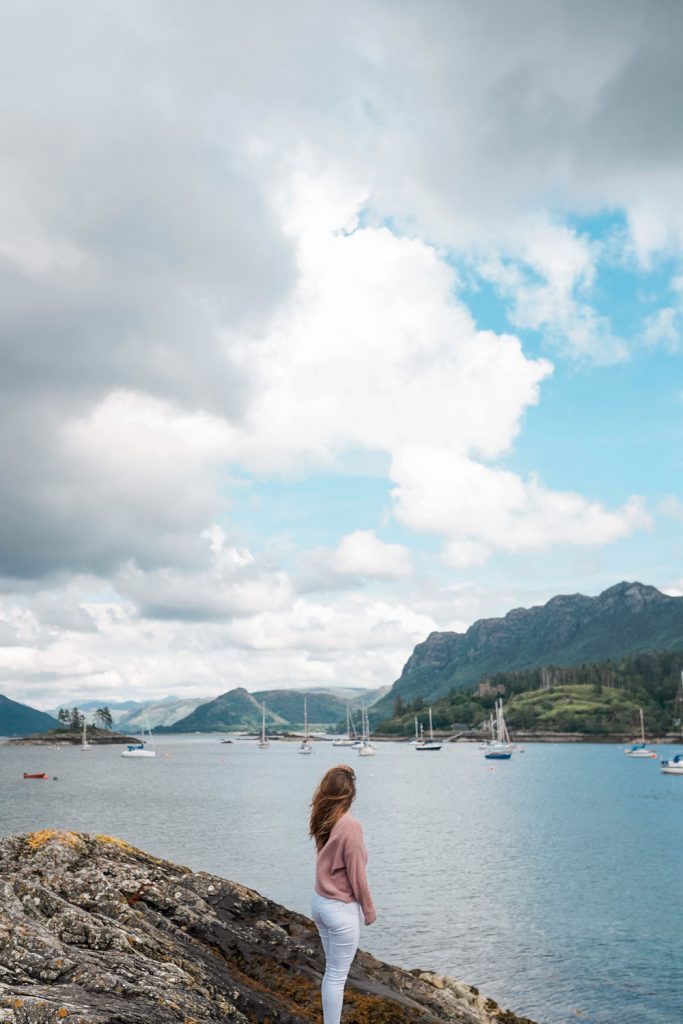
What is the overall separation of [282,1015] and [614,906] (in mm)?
45545

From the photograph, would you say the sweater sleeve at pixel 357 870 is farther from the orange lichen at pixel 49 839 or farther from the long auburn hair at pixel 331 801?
the orange lichen at pixel 49 839

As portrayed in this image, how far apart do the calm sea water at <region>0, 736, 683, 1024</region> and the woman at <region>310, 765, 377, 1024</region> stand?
2402cm

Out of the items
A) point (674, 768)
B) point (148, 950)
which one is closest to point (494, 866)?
point (148, 950)

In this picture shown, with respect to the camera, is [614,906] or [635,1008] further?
[614,906]

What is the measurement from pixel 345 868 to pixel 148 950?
3805 millimetres

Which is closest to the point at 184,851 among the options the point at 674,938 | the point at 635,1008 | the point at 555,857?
the point at 555,857

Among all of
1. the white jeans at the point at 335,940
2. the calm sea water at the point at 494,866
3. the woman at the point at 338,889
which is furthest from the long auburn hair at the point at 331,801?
the calm sea water at the point at 494,866

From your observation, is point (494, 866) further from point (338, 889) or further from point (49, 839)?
point (338, 889)

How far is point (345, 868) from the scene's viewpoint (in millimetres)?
11820

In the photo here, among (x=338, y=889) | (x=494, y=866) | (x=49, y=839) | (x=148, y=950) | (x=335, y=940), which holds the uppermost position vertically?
(x=338, y=889)

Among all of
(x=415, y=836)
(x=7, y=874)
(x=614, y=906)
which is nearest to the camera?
(x=7, y=874)

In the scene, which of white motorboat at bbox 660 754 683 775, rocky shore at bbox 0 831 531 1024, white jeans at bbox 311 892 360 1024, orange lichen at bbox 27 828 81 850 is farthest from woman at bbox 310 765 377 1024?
white motorboat at bbox 660 754 683 775

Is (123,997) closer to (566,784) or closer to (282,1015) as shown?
(282,1015)

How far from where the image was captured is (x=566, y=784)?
158 metres
